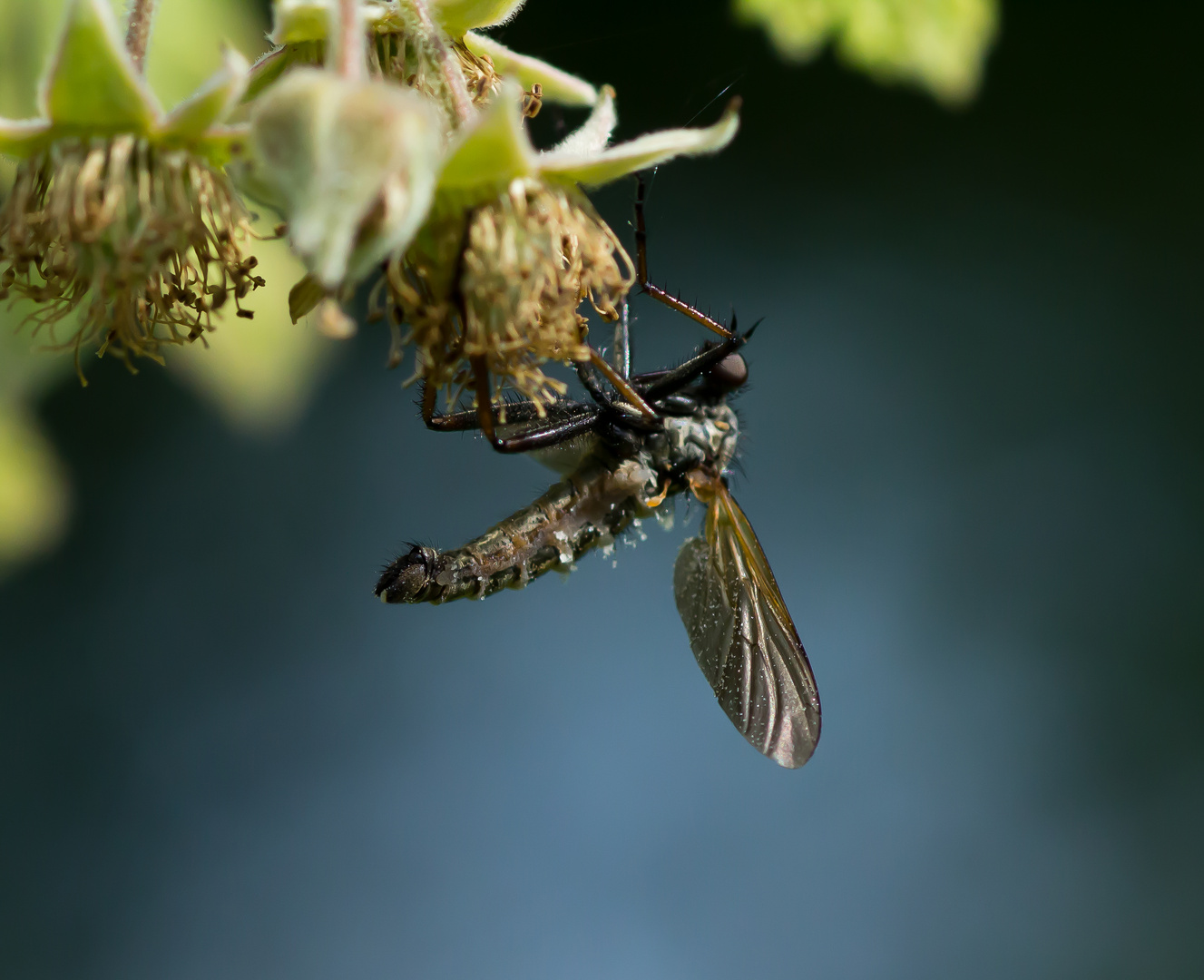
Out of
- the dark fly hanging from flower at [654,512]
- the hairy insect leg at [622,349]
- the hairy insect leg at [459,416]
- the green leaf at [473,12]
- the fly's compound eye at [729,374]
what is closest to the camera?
the green leaf at [473,12]

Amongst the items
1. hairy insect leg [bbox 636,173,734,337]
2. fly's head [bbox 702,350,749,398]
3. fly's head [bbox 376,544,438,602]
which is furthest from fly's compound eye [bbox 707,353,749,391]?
fly's head [bbox 376,544,438,602]

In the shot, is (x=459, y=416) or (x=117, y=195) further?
(x=459, y=416)

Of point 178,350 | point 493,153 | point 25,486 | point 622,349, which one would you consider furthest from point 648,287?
point 25,486

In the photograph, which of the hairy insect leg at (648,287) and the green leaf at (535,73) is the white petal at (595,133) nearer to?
the green leaf at (535,73)

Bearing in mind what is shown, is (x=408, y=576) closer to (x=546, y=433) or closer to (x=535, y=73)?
(x=546, y=433)

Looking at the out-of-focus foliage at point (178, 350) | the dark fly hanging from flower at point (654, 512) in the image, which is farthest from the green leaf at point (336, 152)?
the out-of-focus foliage at point (178, 350)

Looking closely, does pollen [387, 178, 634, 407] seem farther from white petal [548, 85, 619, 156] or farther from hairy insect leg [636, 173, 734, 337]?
hairy insect leg [636, 173, 734, 337]

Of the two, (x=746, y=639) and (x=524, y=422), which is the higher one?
(x=524, y=422)
